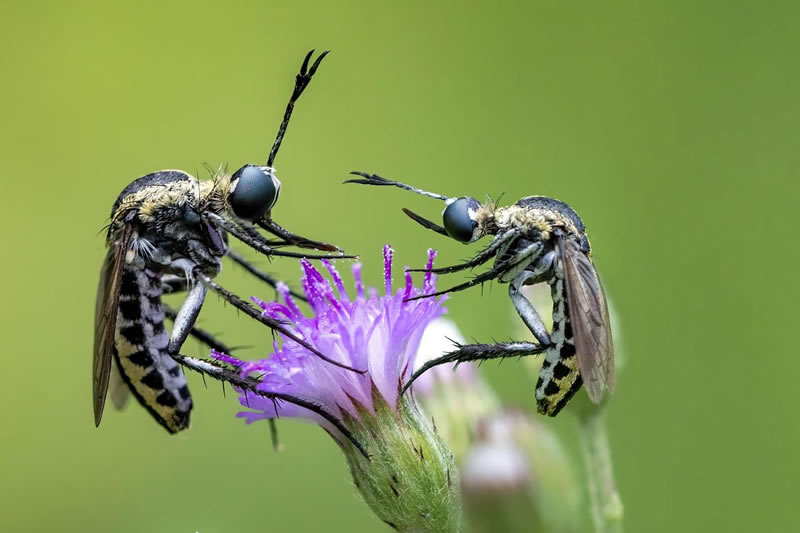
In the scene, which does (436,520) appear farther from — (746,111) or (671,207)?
(746,111)

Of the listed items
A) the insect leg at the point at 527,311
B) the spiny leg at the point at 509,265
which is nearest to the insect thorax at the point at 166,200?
the spiny leg at the point at 509,265

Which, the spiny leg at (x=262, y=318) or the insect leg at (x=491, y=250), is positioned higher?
the insect leg at (x=491, y=250)

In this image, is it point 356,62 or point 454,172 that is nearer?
point 454,172

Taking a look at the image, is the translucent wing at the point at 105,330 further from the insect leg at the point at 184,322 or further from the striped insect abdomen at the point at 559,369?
the striped insect abdomen at the point at 559,369

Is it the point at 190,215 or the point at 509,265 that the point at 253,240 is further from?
the point at 509,265

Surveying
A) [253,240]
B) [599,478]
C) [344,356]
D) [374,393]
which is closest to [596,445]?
[599,478]

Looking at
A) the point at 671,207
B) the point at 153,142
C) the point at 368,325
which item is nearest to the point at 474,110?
the point at 671,207

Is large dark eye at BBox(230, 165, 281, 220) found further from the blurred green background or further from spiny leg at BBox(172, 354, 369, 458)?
the blurred green background
